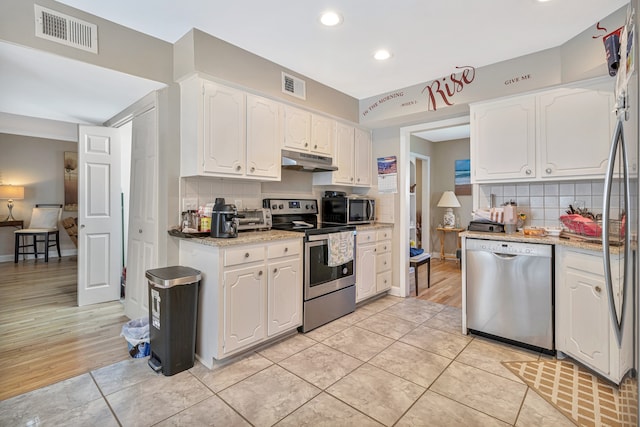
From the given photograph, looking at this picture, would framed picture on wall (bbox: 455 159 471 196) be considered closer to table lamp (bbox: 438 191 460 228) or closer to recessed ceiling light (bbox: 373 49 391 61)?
table lamp (bbox: 438 191 460 228)

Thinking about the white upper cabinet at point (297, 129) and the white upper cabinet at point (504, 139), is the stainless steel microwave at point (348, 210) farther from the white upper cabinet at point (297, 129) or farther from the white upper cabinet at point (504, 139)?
the white upper cabinet at point (504, 139)

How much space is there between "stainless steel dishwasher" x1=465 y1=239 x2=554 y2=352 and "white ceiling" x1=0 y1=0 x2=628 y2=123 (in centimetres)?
171

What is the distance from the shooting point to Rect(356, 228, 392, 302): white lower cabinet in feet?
11.6

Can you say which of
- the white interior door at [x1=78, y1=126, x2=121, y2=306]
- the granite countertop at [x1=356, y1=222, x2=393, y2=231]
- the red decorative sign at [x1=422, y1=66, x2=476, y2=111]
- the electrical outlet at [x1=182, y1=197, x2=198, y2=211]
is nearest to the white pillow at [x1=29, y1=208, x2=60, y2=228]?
the white interior door at [x1=78, y1=126, x2=121, y2=306]

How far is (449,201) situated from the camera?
19.8 feet

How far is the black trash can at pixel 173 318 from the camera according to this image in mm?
2141

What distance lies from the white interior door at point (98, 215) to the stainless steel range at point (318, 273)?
6.69 feet

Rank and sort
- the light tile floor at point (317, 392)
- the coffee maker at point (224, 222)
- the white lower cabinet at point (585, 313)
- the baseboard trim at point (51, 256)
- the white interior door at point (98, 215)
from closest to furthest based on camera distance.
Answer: the light tile floor at point (317, 392), the white lower cabinet at point (585, 313), the coffee maker at point (224, 222), the white interior door at point (98, 215), the baseboard trim at point (51, 256)

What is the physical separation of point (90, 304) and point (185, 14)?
3.30 m

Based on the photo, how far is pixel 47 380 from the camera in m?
2.10

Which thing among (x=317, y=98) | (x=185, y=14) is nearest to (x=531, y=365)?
(x=317, y=98)

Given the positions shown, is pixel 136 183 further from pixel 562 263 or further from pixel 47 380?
pixel 562 263

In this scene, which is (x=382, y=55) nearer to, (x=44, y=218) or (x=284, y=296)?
(x=284, y=296)

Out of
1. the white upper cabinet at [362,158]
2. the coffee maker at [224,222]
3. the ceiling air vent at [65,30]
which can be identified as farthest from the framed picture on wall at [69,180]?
the white upper cabinet at [362,158]
